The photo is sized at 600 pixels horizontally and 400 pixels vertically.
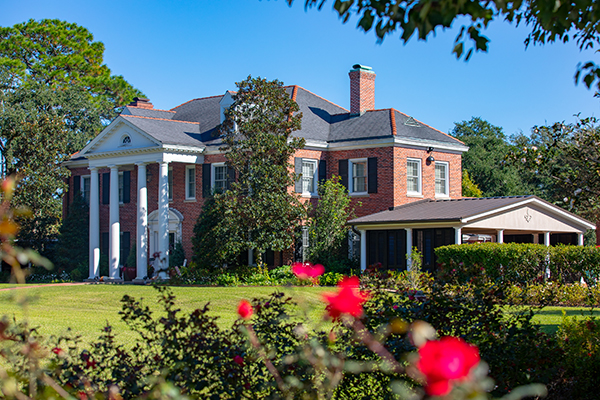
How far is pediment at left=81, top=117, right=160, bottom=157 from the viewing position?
3034 centimetres

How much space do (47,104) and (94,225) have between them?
14.9 m

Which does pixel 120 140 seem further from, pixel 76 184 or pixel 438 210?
pixel 438 210

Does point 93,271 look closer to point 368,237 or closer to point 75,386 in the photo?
point 368,237

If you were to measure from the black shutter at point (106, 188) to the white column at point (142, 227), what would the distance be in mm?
4817

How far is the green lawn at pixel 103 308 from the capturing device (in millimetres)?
14562

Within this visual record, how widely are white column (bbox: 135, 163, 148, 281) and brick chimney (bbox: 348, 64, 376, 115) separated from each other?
1063 cm

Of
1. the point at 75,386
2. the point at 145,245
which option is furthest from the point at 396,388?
the point at 145,245

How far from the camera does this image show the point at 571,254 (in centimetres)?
1995

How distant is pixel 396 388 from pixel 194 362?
3.56 meters

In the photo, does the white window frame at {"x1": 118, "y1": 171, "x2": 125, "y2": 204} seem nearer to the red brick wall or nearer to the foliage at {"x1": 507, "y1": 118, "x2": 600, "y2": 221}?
the red brick wall

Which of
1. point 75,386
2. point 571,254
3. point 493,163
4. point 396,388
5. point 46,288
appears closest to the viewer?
point 396,388

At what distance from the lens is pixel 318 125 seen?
3170cm

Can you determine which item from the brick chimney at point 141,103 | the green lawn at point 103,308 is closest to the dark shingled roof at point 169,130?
the brick chimney at point 141,103

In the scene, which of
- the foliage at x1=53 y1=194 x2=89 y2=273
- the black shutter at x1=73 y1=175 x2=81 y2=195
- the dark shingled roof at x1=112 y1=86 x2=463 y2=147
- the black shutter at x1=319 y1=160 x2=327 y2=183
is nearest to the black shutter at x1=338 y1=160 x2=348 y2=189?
the black shutter at x1=319 y1=160 x2=327 y2=183
